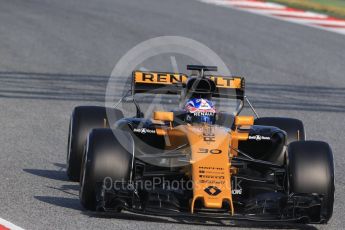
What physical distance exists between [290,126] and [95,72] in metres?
8.73

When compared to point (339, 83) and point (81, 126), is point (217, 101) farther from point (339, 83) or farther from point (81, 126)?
point (81, 126)

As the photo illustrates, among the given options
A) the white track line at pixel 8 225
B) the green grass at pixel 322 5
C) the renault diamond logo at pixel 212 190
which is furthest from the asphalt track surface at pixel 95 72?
the green grass at pixel 322 5

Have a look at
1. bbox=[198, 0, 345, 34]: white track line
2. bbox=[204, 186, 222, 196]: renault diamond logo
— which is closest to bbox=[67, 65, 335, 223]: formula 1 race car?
bbox=[204, 186, 222, 196]: renault diamond logo

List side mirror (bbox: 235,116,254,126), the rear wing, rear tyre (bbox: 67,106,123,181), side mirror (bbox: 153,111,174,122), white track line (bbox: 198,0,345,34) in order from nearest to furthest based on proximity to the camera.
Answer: side mirror (bbox: 153,111,174,122), side mirror (bbox: 235,116,254,126), rear tyre (bbox: 67,106,123,181), the rear wing, white track line (bbox: 198,0,345,34)

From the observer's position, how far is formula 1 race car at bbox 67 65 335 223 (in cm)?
806

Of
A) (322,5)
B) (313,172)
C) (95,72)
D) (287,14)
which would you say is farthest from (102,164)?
(322,5)

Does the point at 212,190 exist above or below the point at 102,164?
below

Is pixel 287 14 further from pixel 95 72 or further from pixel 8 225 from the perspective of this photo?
pixel 8 225

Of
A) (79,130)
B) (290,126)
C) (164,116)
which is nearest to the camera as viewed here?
(164,116)

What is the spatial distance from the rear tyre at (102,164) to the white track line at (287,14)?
52.4 ft

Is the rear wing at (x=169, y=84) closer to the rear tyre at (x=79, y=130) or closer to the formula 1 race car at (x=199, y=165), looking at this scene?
the formula 1 race car at (x=199, y=165)

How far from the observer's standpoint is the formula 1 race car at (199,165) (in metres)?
8.06

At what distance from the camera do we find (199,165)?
827 centimetres

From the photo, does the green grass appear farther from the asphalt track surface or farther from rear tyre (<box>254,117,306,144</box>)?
rear tyre (<box>254,117,306,144</box>)
